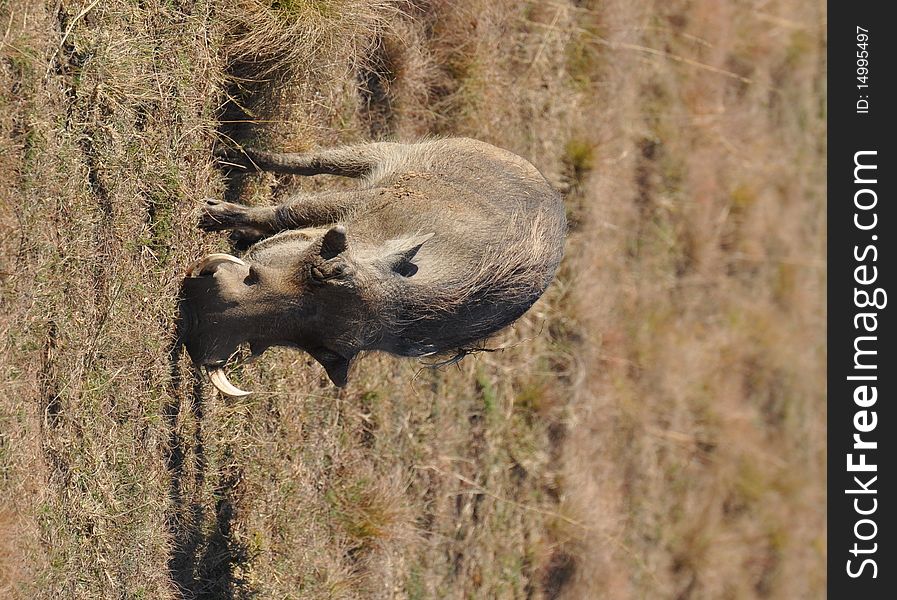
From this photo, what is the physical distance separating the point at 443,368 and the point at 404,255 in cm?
335

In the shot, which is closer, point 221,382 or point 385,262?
point 385,262

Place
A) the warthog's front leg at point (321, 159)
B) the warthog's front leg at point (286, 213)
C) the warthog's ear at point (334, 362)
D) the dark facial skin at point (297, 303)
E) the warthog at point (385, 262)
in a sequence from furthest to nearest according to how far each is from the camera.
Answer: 1. the warthog's front leg at point (321, 159)
2. the warthog's front leg at point (286, 213)
3. the warthog's ear at point (334, 362)
4. the warthog at point (385, 262)
5. the dark facial skin at point (297, 303)

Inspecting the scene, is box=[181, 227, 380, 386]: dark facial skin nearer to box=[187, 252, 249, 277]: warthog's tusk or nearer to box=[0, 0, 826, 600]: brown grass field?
box=[187, 252, 249, 277]: warthog's tusk

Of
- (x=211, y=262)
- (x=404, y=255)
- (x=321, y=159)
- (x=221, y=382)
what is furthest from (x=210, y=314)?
(x=321, y=159)

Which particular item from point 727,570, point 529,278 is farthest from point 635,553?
point 529,278

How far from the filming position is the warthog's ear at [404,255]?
5.31 metres

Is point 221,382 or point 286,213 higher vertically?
point 286,213

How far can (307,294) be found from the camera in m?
5.21

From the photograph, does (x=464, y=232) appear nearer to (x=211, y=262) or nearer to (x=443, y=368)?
(x=211, y=262)

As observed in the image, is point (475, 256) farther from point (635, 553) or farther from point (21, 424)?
point (635, 553)

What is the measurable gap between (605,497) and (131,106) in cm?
637
